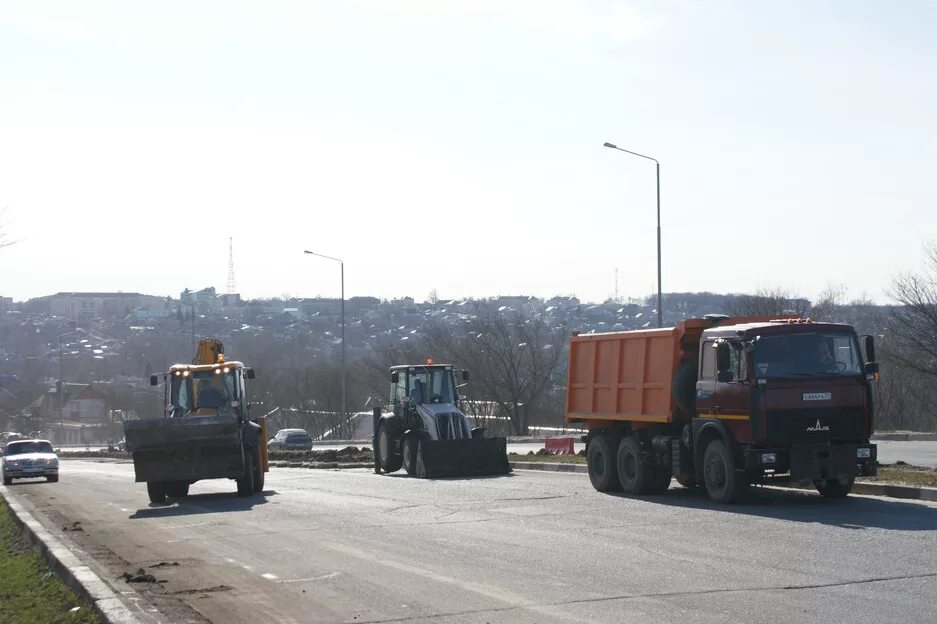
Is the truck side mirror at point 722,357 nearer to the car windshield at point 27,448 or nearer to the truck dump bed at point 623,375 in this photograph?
the truck dump bed at point 623,375

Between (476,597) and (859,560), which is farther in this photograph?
(859,560)

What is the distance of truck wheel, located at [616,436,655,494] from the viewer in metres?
20.8

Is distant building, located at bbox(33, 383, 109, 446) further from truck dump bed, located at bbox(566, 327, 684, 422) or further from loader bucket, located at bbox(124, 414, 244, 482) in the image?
truck dump bed, located at bbox(566, 327, 684, 422)

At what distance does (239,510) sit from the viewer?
21062mm

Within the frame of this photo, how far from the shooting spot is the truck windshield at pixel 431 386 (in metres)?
31.5

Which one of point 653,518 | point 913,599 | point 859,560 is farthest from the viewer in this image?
point 653,518

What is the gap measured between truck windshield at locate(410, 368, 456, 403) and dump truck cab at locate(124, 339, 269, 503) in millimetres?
6255

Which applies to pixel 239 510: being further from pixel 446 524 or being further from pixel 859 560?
pixel 859 560

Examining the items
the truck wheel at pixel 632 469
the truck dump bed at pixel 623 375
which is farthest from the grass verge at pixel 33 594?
the truck dump bed at pixel 623 375

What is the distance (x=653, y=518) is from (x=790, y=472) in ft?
7.52

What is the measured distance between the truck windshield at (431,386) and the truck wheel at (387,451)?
3.93 feet

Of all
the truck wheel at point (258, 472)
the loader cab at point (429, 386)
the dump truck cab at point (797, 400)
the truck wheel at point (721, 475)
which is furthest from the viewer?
the loader cab at point (429, 386)

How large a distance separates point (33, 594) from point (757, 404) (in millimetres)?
10614

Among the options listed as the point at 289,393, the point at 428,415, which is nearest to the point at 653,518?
the point at 428,415
